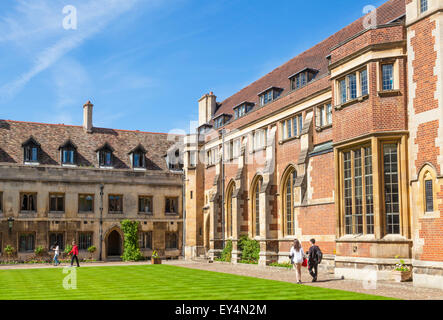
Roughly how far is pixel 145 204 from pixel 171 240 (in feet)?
12.7

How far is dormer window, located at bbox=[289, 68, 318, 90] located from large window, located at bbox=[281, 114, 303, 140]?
1794 millimetres

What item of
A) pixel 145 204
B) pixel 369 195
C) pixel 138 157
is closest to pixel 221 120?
pixel 138 157

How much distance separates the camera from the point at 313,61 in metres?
31.2

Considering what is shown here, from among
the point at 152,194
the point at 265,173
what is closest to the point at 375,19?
the point at 265,173

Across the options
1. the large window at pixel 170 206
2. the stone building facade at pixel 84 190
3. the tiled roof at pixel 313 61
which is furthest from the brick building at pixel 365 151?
the stone building facade at pixel 84 190

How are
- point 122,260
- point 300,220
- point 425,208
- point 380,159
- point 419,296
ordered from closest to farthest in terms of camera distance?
point 419,296, point 425,208, point 380,159, point 300,220, point 122,260

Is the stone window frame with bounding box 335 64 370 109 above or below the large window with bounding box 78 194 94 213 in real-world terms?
above

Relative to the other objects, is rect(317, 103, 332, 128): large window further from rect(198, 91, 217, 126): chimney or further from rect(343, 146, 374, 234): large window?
rect(198, 91, 217, 126): chimney

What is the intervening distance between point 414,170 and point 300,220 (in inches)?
343

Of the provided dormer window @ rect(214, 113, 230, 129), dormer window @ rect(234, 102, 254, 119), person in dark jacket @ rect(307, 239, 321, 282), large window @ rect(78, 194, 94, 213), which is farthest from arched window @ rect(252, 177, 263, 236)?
large window @ rect(78, 194, 94, 213)

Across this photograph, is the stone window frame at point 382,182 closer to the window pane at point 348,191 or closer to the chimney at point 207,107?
the window pane at point 348,191

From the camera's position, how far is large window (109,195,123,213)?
141 ft

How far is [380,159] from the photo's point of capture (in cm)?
1911
